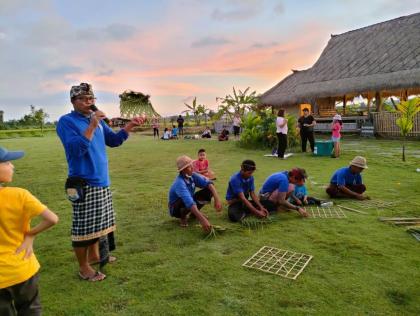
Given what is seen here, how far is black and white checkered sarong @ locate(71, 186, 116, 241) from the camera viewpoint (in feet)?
10.3

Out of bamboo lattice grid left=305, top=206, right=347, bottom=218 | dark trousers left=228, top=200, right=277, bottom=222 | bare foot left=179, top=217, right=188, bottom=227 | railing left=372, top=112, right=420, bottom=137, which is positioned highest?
railing left=372, top=112, right=420, bottom=137

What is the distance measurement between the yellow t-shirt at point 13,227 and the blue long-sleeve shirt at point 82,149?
0.93 meters

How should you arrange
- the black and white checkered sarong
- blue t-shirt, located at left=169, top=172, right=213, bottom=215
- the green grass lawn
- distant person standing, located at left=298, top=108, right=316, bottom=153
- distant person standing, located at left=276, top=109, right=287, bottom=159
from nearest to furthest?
1. the green grass lawn
2. the black and white checkered sarong
3. blue t-shirt, located at left=169, top=172, right=213, bottom=215
4. distant person standing, located at left=276, top=109, right=287, bottom=159
5. distant person standing, located at left=298, top=108, right=316, bottom=153

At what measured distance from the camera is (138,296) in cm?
299

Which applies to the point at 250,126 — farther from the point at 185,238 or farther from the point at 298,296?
the point at 298,296

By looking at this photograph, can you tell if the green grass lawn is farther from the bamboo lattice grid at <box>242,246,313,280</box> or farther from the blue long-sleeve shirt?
the blue long-sleeve shirt

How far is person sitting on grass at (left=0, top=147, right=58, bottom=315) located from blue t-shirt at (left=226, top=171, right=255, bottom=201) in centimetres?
315

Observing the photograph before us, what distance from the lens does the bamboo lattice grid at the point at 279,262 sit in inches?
132

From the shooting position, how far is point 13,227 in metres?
2.08

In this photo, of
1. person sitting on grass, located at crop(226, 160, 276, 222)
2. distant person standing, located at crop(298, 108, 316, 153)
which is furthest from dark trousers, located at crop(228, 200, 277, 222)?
distant person standing, located at crop(298, 108, 316, 153)

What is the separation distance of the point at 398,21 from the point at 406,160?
43.3ft

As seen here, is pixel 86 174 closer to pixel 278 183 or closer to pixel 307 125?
pixel 278 183

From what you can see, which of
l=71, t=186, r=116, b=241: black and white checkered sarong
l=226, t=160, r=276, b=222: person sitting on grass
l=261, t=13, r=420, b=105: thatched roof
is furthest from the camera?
l=261, t=13, r=420, b=105: thatched roof

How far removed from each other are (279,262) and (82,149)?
219 cm
